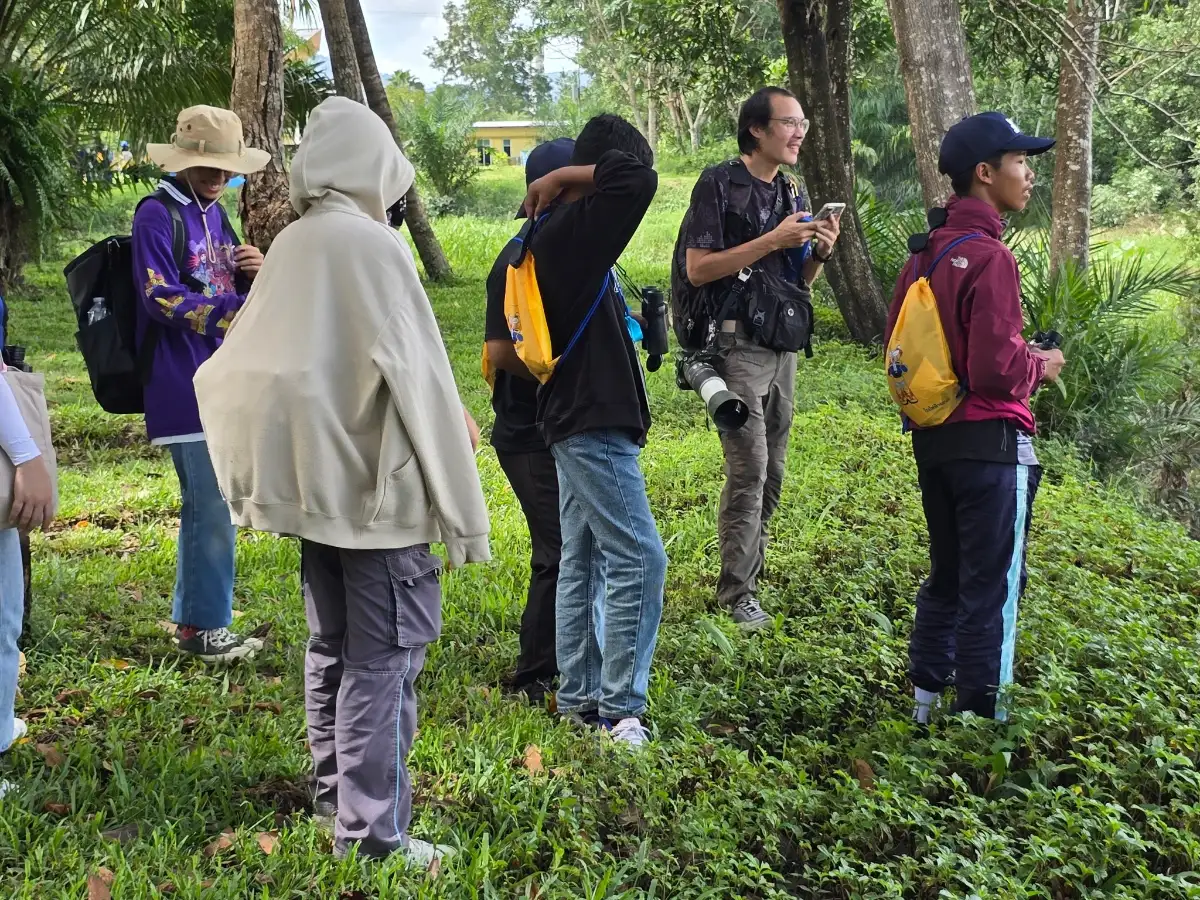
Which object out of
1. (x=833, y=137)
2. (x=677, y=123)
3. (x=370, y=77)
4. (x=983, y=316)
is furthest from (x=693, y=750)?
(x=677, y=123)

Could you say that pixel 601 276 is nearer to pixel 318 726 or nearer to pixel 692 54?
pixel 318 726

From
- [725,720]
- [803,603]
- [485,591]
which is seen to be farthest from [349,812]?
[803,603]

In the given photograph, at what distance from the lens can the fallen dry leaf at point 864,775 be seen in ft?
10.7

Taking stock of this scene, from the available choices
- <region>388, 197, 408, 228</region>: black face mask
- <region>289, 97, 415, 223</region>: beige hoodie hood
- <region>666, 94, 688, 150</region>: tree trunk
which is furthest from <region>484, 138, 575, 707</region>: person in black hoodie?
<region>666, 94, 688, 150</region>: tree trunk

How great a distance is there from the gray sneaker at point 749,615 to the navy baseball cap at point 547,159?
77.5 inches

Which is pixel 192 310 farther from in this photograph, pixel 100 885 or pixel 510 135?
pixel 510 135

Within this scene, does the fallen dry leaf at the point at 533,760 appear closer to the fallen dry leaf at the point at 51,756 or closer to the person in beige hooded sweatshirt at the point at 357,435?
the person in beige hooded sweatshirt at the point at 357,435

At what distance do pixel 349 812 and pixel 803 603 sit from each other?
2.62 metres

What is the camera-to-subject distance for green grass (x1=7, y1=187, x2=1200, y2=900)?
271 cm

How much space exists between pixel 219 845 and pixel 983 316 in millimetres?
2562

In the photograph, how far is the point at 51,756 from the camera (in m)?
3.23

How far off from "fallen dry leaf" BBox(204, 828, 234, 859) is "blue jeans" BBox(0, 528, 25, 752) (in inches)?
30.2

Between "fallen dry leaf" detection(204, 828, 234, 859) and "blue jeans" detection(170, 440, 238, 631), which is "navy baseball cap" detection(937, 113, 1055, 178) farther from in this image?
"fallen dry leaf" detection(204, 828, 234, 859)

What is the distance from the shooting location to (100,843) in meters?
2.73
